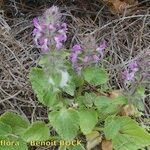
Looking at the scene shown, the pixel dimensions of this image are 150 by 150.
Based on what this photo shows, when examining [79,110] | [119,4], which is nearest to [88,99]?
[79,110]

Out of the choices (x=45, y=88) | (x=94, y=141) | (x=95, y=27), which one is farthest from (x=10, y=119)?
(x=95, y=27)

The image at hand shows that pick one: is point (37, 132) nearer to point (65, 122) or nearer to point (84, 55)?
point (65, 122)

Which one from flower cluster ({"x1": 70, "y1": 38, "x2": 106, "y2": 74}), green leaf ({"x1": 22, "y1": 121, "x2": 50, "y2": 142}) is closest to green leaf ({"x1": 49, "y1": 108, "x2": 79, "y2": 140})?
green leaf ({"x1": 22, "y1": 121, "x2": 50, "y2": 142})

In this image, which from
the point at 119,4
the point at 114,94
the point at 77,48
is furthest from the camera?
the point at 119,4

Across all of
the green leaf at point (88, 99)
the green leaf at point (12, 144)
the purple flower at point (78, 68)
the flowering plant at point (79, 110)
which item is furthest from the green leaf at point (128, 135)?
the green leaf at point (12, 144)

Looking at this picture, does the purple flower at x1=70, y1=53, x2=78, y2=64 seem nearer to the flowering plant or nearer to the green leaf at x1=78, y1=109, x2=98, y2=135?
the flowering plant

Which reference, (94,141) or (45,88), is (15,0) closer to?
(45,88)

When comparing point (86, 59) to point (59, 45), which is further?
point (86, 59)
